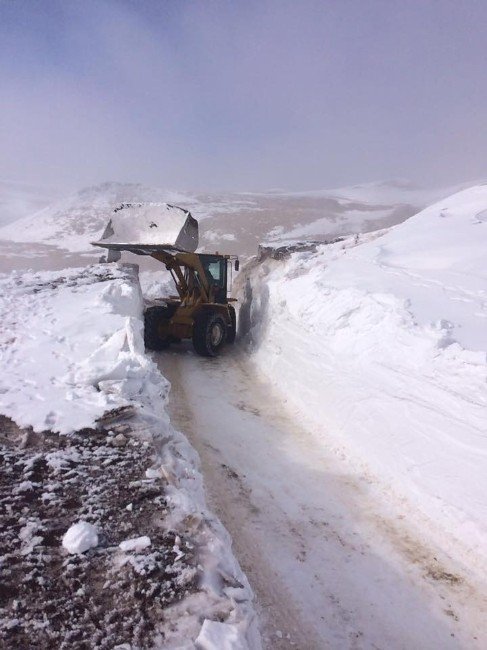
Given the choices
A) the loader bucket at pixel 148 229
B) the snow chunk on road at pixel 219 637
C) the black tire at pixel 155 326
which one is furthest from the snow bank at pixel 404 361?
the snow chunk on road at pixel 219 637

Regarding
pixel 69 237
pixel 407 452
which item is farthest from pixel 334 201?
pixel 407 452

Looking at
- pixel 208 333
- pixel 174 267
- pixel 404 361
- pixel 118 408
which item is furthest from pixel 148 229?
pixel 404 361

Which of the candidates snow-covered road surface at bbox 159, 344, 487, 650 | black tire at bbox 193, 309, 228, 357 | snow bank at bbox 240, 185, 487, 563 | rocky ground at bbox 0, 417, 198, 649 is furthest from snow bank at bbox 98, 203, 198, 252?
rocky ground at bbox 0, 417, 198, 649

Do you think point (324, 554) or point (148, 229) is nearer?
point (324, 554)

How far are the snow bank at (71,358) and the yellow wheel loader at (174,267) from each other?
3.32ft

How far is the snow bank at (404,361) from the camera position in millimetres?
3891

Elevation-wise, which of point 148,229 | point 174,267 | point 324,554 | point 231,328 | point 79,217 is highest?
point 79,217

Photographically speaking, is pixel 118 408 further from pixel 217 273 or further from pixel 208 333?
pixel 217 273

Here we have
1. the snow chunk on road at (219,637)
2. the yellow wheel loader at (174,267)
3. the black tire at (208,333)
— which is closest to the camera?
the snow chunk on road at (219,637)

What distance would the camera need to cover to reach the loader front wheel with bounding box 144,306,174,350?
9523 millimetres

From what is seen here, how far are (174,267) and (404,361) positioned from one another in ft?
20.3

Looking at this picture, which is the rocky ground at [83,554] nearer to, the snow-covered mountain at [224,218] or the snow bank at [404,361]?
the snow bank at [404,361]

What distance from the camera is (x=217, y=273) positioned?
10.7 m

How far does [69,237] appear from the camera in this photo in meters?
34.1
